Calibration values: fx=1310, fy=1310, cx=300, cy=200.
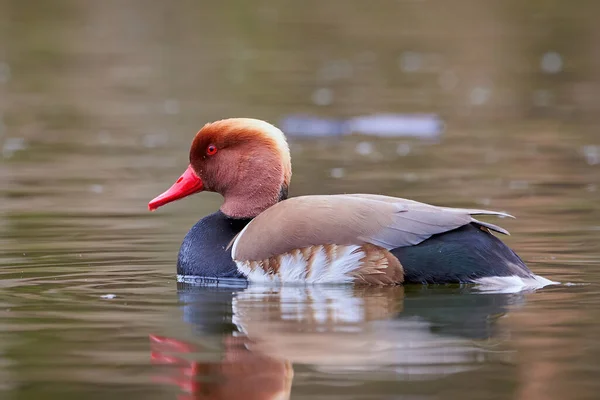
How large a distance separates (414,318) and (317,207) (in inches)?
43.5

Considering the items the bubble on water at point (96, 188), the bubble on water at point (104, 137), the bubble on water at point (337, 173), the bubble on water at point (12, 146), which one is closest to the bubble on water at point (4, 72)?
the bubble on water at point (104, 137)

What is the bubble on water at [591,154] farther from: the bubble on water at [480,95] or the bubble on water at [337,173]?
the bubble on water at [480,95]

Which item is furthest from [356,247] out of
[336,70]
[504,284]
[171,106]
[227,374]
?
[336,70]

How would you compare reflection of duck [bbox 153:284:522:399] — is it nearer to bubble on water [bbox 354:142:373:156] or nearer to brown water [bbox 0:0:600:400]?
brown water [bbox 0:0:600:400]

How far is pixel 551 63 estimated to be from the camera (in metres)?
20.4

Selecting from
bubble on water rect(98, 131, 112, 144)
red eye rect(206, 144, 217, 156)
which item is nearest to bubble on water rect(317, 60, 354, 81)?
bubble on water rect(98, 131, 112, 144)

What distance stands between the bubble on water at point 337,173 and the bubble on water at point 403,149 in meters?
1.15

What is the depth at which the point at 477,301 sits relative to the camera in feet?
21.5

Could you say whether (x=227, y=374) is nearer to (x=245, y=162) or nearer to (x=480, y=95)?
(x=245, y=162)

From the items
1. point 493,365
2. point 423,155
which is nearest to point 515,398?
point 493,365

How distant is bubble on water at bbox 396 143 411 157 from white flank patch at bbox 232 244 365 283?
19.2 ft

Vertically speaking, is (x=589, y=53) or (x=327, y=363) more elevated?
(x=589, y=53)

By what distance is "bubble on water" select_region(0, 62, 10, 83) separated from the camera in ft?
62.8

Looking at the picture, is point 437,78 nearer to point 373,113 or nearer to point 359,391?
point 373,113
